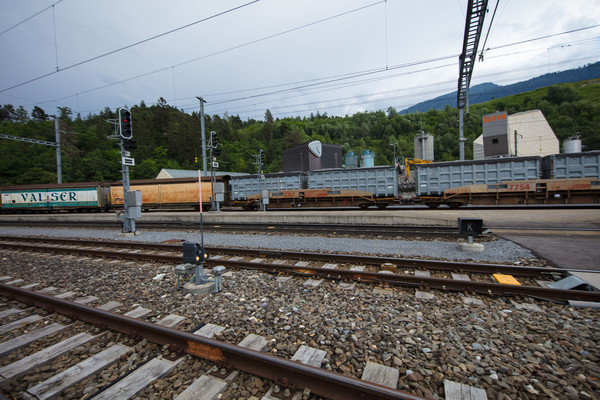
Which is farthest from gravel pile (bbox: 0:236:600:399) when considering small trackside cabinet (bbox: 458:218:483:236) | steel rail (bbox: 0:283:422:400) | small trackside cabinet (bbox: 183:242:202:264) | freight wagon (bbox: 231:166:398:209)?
freight wagon (bbox: 231:166:398:209)

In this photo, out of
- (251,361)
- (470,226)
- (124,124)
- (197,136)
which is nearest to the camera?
(251,361)

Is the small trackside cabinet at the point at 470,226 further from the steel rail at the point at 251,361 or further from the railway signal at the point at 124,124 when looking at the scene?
the railway signal at the point at 124,124

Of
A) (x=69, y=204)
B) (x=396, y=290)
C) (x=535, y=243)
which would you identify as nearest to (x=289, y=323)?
(x=396, y=290)

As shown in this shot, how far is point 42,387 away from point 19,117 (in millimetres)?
120355

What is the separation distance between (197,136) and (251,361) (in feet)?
274

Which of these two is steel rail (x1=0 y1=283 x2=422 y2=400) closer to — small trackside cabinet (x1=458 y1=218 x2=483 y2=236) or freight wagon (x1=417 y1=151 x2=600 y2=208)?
small trackside cabinet (x1=458 y1=218 x2=483 y2=236)

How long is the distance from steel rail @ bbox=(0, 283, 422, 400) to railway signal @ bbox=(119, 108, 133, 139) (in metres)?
9.24

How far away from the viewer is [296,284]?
5277mm

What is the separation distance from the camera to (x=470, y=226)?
24.1ft

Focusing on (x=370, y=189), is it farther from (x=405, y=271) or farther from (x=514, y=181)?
(x=405, y=271)

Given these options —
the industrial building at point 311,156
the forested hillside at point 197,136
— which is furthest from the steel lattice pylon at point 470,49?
the forested hillside at point 197,136

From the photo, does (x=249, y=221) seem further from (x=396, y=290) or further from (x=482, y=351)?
(x=482, y=351)

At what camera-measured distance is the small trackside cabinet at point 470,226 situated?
719 cm

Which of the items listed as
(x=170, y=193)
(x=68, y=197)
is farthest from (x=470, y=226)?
(x=68, y=197)
